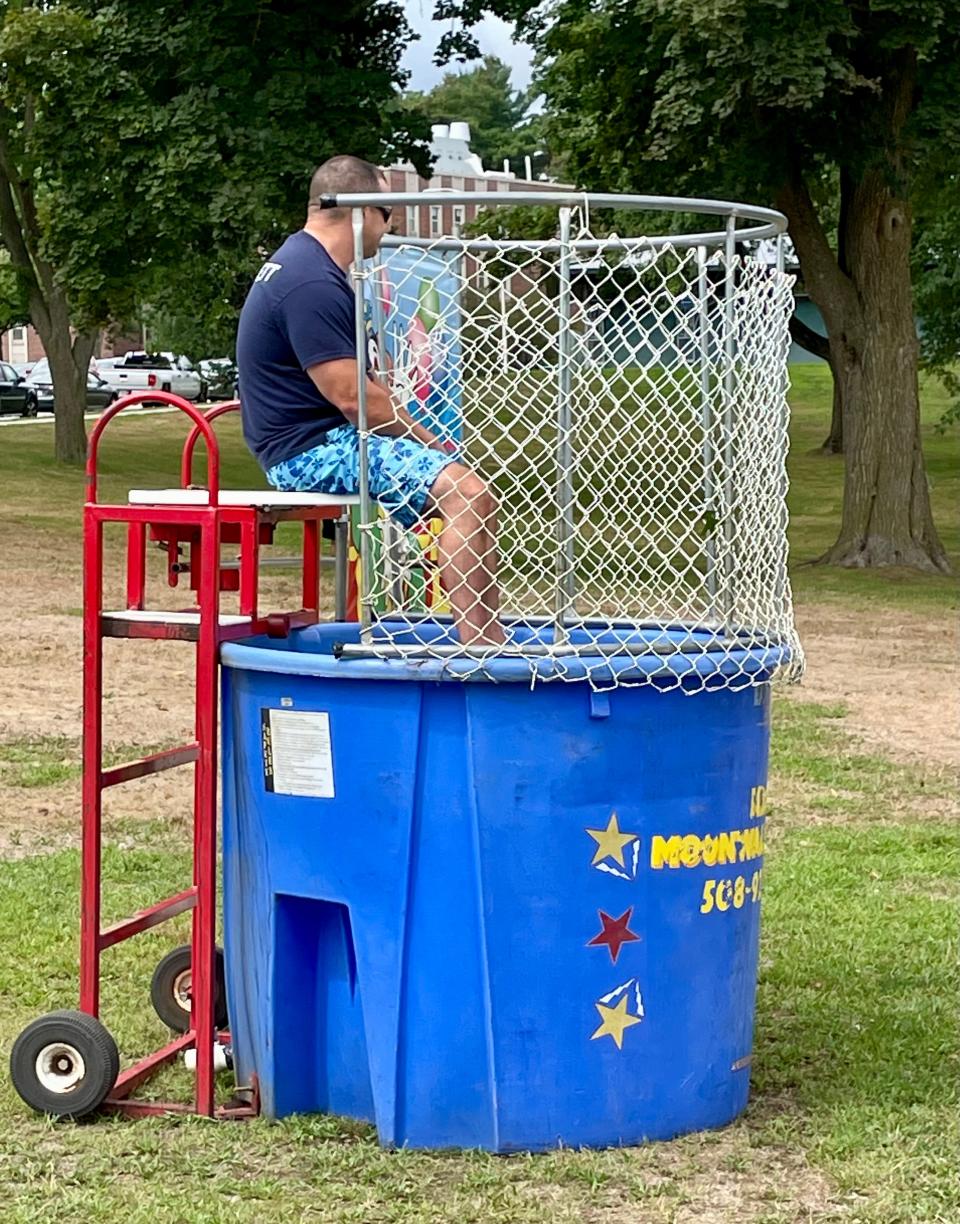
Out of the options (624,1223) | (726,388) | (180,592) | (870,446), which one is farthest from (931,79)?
(624,1223)

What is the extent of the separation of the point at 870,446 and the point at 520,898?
1705cm

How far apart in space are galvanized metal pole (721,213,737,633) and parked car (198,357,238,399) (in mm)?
39487

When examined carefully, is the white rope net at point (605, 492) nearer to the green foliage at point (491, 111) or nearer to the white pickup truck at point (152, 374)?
the white pickup truck at point (152, 374)

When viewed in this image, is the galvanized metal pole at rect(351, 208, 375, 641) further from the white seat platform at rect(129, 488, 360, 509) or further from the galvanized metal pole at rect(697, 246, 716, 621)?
the galvanized metal pole at rect(697, 246, 716, 621)

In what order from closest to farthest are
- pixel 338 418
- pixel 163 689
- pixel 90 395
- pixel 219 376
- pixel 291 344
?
pixel 291 344, pixel 338 418, pixel 163 689, pixel 219 376, pixel 90 395

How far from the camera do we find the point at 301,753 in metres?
4.14

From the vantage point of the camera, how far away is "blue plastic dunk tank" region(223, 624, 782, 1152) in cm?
403

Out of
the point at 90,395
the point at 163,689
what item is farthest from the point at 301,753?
the point at 90,395

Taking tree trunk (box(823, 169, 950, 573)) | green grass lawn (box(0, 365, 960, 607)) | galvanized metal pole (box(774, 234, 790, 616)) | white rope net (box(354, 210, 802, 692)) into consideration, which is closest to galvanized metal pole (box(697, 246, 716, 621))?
white rope net (box(354, 210, 802, 692))

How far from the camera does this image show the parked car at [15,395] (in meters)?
46.7

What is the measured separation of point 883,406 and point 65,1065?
55.6 feet

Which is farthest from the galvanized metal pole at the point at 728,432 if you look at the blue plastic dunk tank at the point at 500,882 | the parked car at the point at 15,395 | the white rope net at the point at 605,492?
the parked car at the point at 15,395

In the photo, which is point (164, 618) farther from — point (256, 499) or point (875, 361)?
point (875, 361)

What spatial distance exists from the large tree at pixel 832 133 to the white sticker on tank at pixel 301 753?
13492 mm
